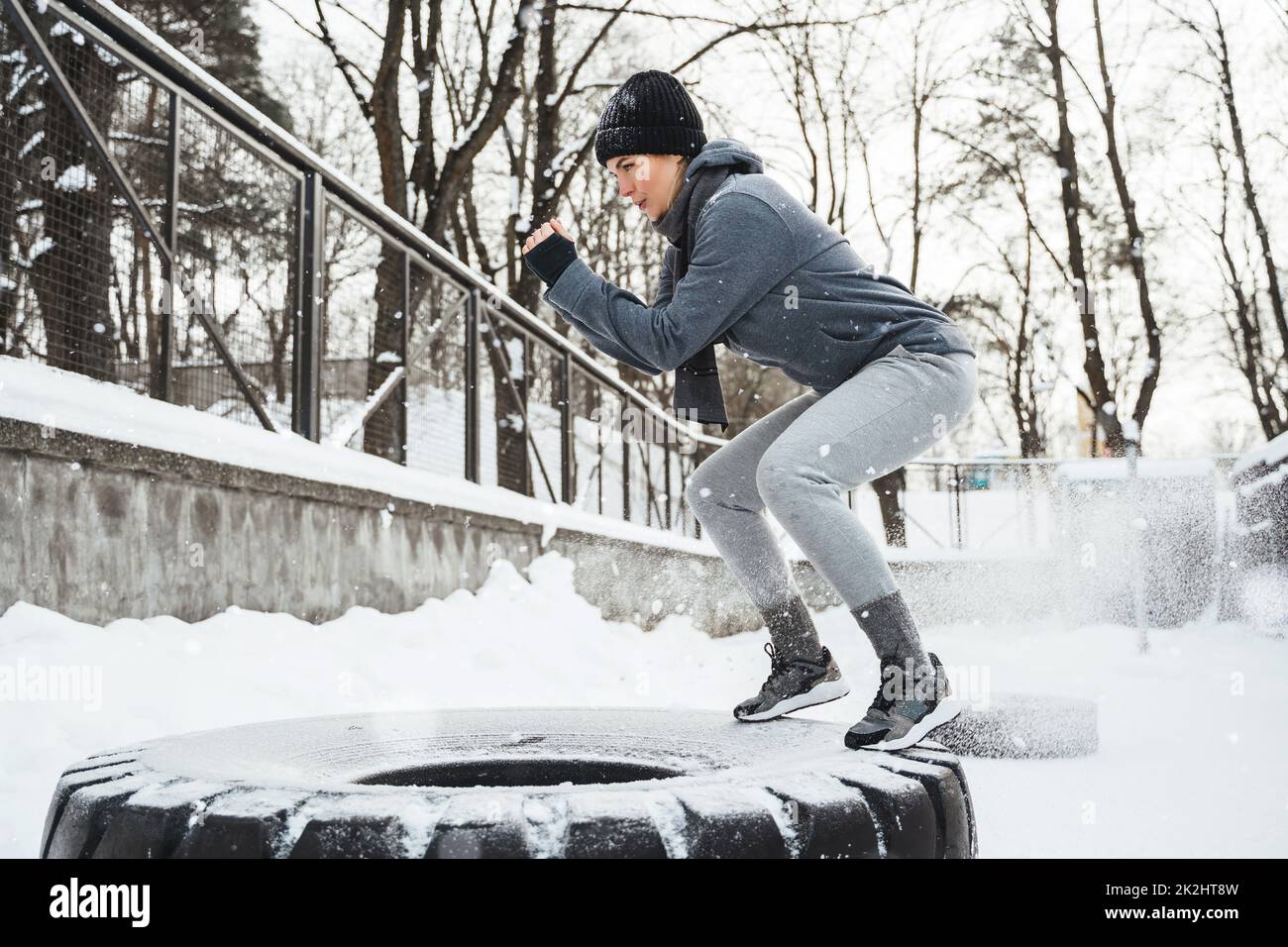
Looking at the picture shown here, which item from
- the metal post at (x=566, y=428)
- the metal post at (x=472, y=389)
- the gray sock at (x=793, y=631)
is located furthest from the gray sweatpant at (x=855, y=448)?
the metal post at (x=566, y=428)

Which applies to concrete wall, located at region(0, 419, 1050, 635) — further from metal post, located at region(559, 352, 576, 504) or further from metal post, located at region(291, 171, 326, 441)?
metal post, located at region(559, 352, 576, 504)

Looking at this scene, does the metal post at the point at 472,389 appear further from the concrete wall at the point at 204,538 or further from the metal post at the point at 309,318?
the metal post at the point at 309,318

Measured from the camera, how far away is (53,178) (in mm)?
3832

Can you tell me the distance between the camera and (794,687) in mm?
2586

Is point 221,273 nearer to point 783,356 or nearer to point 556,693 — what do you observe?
point 556,693

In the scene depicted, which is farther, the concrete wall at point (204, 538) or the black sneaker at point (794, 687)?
the concrete wall at point (204, 538)

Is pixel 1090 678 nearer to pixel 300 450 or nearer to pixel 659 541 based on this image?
pixel 659 541

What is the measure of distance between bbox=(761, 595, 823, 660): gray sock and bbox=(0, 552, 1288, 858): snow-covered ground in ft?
0.96

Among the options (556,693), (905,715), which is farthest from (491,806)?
(556,693)

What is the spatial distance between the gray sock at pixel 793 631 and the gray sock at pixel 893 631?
461 mm

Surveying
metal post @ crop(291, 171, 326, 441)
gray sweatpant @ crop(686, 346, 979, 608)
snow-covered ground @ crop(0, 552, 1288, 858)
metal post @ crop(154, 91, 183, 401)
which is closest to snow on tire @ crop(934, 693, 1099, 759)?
snow-covered ground @ crop(0, 552, 1288, 858)

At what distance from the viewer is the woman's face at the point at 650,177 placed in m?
2.51
